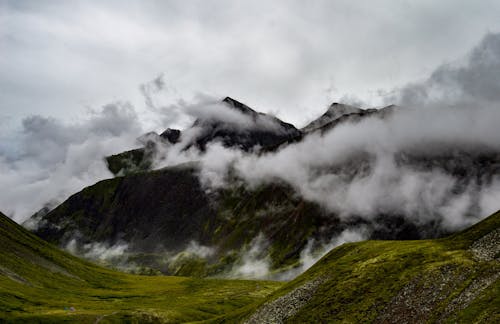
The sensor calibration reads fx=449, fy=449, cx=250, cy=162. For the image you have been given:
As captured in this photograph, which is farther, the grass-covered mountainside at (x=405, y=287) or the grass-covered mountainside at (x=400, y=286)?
the grass-covered mountainside at (x=400, y=286)

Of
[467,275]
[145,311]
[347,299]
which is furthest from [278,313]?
[145,311]

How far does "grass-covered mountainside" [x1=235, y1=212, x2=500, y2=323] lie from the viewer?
255 ft

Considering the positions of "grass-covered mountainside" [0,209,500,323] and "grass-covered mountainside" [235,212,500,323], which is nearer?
"grass-covered mountainside" [235,212,500,323]

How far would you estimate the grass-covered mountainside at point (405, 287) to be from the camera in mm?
77688

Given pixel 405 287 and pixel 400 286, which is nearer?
pixel 405 287

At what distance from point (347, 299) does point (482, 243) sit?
3250cm

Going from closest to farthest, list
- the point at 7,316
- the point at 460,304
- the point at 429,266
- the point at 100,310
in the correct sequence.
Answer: the point at 460,304 < the point at 429,266 < the point at 7,316 < the point at 100,310

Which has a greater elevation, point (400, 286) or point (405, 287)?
point (400, 286)

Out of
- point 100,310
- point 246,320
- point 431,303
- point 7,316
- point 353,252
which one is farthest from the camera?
point 100,310

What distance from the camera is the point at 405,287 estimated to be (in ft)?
302

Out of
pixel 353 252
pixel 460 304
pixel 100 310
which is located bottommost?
pixel 460 304

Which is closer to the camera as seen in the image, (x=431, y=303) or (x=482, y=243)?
(x=431, y=303)

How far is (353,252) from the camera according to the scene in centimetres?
13425

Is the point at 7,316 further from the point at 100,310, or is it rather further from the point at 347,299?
the point at 347,299
